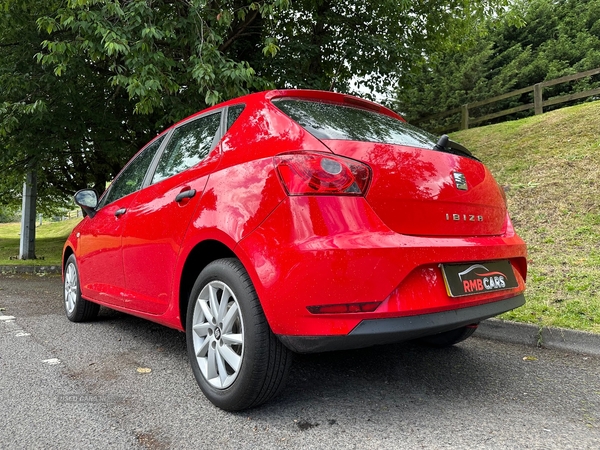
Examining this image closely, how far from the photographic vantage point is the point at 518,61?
17.9 m

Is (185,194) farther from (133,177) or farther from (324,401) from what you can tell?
(324,401)

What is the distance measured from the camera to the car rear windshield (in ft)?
7.49

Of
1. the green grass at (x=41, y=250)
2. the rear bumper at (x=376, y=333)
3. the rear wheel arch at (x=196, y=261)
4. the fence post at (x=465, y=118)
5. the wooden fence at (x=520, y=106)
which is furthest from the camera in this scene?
the fence post at (x=465, y=118)

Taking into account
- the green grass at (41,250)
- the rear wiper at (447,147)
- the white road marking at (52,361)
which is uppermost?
the rear wiper at (447,147)

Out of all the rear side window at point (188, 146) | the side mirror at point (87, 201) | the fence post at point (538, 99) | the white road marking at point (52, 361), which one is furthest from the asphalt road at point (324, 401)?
the fence post at point (538, 99)

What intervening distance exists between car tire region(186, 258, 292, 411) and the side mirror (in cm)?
217

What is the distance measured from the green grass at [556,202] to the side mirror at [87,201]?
374 centimetres

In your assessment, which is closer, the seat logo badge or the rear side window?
the seat logo badge

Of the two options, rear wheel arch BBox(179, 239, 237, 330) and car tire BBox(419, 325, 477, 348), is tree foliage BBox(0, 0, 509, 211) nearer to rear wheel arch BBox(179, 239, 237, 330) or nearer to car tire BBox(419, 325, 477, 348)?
rear wheel arch BBox(179, 239, 237, 330)

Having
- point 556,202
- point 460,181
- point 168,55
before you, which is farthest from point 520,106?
point 460,181

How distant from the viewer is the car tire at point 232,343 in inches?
83.1

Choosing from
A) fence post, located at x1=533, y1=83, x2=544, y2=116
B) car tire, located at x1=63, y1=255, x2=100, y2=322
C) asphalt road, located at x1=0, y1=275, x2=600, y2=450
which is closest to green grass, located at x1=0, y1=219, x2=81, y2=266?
car tire, located at x1=63, y1=255, x2=100, y2=322

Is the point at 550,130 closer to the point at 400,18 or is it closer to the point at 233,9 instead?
the point at 400,18

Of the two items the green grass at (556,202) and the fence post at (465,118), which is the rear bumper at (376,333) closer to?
the green grass at (556,202)
